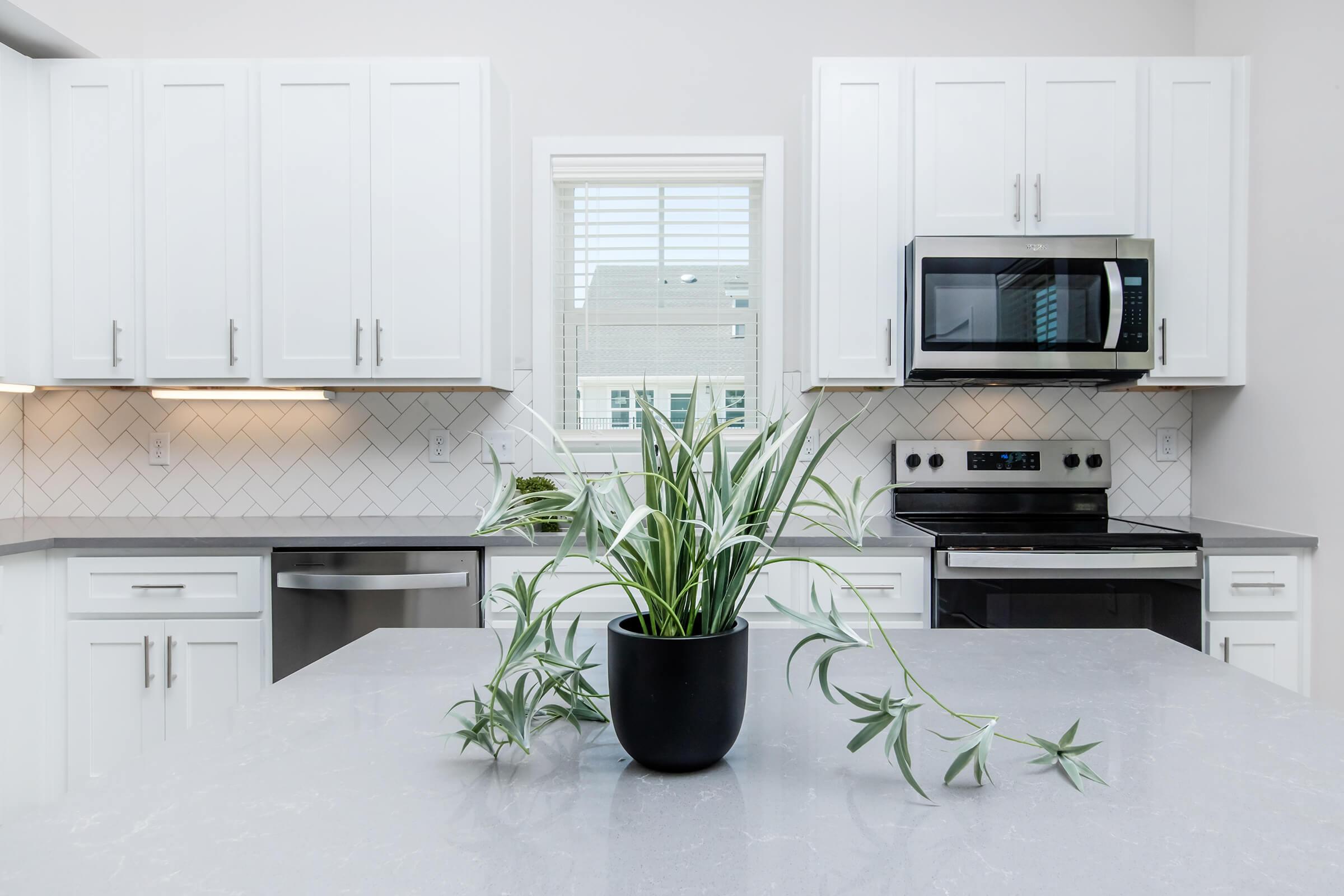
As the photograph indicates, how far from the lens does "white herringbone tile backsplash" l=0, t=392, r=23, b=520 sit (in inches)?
109

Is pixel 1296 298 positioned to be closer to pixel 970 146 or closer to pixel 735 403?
pixel 970 146

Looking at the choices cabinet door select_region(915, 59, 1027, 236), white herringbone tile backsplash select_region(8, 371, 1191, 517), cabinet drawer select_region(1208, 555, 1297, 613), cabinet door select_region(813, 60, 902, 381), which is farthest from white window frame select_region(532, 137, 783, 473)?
cabinet drawer select_region(1208, 555, 1297, 613)

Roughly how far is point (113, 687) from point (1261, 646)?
3523 millimetres

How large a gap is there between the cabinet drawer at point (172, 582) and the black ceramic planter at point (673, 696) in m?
1.99

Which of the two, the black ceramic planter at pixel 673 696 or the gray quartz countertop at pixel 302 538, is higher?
the black ceramic planter at pixel 673 696

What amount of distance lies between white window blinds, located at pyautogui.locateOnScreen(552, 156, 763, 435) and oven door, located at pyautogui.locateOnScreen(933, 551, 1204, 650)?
3.49 ft

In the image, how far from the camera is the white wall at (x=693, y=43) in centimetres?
287

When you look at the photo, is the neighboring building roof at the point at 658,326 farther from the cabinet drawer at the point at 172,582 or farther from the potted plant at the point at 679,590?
the potted plant at the point at 679,590

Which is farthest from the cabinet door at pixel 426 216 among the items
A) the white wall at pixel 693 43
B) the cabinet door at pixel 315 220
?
the white wall at pixel 693 43

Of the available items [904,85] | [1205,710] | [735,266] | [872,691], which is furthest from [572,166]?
[1205,710]

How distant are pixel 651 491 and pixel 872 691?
475 millimetres

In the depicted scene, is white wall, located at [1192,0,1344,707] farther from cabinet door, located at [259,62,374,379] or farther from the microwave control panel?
cabinet door, located at [259,62,374,379]

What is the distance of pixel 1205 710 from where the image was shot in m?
0.90

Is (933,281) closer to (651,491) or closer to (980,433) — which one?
(980,433)
